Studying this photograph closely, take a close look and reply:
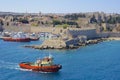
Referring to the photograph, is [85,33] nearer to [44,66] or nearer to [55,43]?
[55,43]

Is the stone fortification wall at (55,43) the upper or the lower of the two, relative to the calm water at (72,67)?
lower

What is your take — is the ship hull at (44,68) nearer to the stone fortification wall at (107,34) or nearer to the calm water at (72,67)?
Result: the calm water at (72,67)

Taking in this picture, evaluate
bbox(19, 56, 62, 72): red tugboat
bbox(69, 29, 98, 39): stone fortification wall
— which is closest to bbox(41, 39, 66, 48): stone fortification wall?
bbox(69, 29, 98, 39): stone fortification wall

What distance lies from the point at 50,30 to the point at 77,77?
24.6 m

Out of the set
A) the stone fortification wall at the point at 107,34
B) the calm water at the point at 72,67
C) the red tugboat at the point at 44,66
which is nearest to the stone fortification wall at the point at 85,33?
the stone fortification wall at the point at 107,34

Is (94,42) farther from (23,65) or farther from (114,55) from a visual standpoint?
(23,65)

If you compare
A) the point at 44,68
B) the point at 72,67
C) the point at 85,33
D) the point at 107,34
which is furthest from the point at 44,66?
the point at 107,34

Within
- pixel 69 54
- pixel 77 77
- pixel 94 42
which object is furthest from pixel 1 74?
pixel 94 42

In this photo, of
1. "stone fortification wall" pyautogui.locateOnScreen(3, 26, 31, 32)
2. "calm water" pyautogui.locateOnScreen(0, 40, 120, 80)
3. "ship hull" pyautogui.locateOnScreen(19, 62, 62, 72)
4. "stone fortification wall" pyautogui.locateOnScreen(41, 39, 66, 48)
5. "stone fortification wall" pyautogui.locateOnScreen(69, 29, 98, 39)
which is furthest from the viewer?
"stone fortification wall" pyautogui.locateOnScreen(3, 26, 31, 32)

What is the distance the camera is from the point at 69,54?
23.7 metres

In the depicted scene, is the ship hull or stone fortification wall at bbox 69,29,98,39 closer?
the ship hull

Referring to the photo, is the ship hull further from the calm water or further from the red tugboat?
the calm water

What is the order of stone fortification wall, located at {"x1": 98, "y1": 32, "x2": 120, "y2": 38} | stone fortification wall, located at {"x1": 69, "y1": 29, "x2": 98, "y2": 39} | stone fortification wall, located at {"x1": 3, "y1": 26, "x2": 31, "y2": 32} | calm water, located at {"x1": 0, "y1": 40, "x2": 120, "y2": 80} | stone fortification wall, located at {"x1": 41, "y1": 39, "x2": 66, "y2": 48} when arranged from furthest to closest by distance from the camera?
stone fortification wall, located at {"x1": 3, "y1": 26, "x2": 31, "y2": 32} → stone fortification wall, located at {"x1": 98, "y1": 32, "x2": 120, "y2": 38} → stone fortification wall, located at {"x1": 69, "y1": 29, "x2": 98, "y2": 39} → stone fortification wall, located at {"x1": 41, "y1": 39, "x2": 66, "y2": 48} → calm water, located at {"x1": 0, "y1": 40, "x2": 120, "y2": 80}

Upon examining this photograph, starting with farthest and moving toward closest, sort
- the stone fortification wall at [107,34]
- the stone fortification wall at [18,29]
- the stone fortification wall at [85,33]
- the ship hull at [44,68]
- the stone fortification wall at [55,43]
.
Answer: the stone fortification wall at [18,29] < the stone fortification wall at [107,34] < the stone fortification wall at [85,33] < the stone fortification wall at [55,43] < the ship hull at [44,68]
